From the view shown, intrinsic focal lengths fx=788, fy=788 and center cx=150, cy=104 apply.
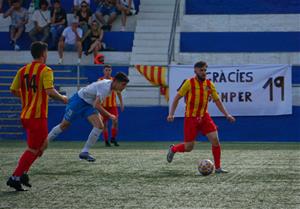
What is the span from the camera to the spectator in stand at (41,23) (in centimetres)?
2500

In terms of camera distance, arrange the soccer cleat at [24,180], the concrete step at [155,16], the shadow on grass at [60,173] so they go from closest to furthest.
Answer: the soccer cleat at [24,180]
the shadow on grass at [60,173]
the concrete step at [155,16]

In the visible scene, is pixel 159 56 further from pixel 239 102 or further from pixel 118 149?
pixel 118 149

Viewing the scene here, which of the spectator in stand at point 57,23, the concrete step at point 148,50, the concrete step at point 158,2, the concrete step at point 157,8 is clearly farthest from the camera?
the concrete step at point 158,2

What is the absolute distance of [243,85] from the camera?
2102cm

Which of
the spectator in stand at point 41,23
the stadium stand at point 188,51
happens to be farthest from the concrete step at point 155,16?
the spectator in stand at point 41,23

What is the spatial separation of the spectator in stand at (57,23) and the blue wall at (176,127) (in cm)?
401

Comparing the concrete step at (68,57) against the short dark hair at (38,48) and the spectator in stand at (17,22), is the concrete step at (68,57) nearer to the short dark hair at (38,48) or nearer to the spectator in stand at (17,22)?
the spectator in stand at (17,22)

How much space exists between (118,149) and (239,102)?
15.7ft

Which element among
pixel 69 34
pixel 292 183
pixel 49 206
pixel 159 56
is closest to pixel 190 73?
pixel 159 56

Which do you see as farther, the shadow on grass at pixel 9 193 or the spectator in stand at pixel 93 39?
the spectator in stand at pixel 93 39

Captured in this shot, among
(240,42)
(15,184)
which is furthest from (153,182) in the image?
(240,42)

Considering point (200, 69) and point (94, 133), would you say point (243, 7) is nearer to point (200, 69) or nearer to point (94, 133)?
point (94, 133)

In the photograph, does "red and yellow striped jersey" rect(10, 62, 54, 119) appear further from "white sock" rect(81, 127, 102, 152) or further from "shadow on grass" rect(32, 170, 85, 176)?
"white sock" rect(81, 127, 102, 152)

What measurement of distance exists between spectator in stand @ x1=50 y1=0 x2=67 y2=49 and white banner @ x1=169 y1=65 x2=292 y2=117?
534 centimetres
